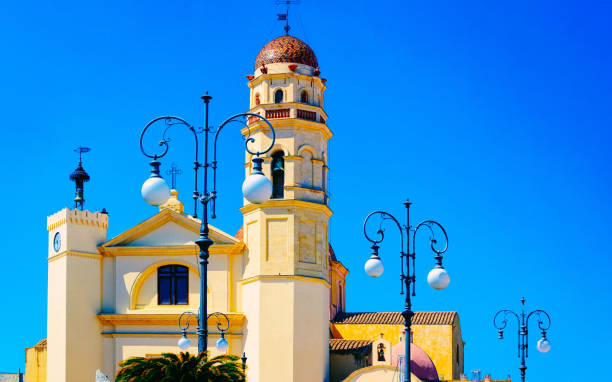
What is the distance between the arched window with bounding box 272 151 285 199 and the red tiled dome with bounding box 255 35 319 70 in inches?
173

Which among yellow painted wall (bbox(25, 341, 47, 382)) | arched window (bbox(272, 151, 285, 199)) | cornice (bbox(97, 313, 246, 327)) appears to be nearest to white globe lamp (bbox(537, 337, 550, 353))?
arched window (bbox(272, 151, 285, 199))

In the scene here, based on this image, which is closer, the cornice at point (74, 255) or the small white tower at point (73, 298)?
the small white tower at point (73, 298)

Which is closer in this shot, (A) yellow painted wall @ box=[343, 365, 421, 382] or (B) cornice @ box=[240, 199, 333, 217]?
(B) cornice @ box=[240, 199, 333, 217]

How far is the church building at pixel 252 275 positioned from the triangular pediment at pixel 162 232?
0.05 meters

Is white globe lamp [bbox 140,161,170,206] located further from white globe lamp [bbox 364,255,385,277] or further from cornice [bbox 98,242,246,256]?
cornice [bbox 98,242,246,256]

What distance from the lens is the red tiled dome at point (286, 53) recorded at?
52531 millimetres

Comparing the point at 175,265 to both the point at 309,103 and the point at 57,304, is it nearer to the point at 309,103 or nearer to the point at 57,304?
the point at 57,304

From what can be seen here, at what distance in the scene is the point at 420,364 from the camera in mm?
54531

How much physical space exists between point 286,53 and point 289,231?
8.20 metres

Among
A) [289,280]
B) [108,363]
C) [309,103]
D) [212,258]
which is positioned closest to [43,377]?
[108,363]

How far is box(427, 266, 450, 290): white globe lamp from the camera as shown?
29.0 meters

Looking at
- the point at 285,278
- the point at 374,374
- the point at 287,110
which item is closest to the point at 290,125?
the point at 287,110

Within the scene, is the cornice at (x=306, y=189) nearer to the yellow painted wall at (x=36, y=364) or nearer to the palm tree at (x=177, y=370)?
the yellow painted wall at (x=36, y=364)

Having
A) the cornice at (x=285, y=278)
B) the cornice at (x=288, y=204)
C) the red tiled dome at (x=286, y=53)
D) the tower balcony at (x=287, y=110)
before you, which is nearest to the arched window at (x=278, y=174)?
the cornice at (x=288, y=204)
